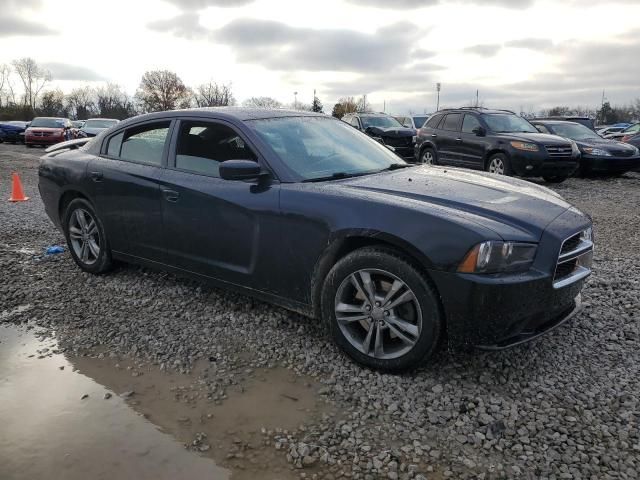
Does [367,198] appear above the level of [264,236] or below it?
above

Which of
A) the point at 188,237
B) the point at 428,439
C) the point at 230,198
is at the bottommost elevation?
the point at 428,439

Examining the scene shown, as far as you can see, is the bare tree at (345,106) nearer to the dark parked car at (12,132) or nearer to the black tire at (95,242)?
the dark parked car at (12,132)

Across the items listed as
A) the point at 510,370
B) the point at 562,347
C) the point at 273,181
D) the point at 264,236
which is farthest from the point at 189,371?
the point at 562,347

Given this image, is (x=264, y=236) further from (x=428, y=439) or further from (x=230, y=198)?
(x=428, y=439)

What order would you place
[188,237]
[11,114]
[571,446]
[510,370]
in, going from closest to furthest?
[571,446] < [510,370] < [188,237] < [11,114]

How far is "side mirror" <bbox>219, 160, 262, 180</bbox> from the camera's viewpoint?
3488 mm

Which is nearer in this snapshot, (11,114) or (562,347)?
(562,347)

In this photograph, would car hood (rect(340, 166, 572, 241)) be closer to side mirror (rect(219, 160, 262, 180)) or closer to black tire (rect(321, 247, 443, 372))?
black tire (rect(321, 247, 443, 372))

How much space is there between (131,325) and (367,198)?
2.05 m

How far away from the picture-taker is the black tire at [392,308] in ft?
9.74

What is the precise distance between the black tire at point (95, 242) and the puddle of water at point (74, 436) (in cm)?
155

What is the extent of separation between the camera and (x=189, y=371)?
333 centimetres

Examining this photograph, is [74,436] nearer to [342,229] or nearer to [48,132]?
[342,229]

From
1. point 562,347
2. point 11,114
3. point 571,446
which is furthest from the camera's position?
point 11,114
